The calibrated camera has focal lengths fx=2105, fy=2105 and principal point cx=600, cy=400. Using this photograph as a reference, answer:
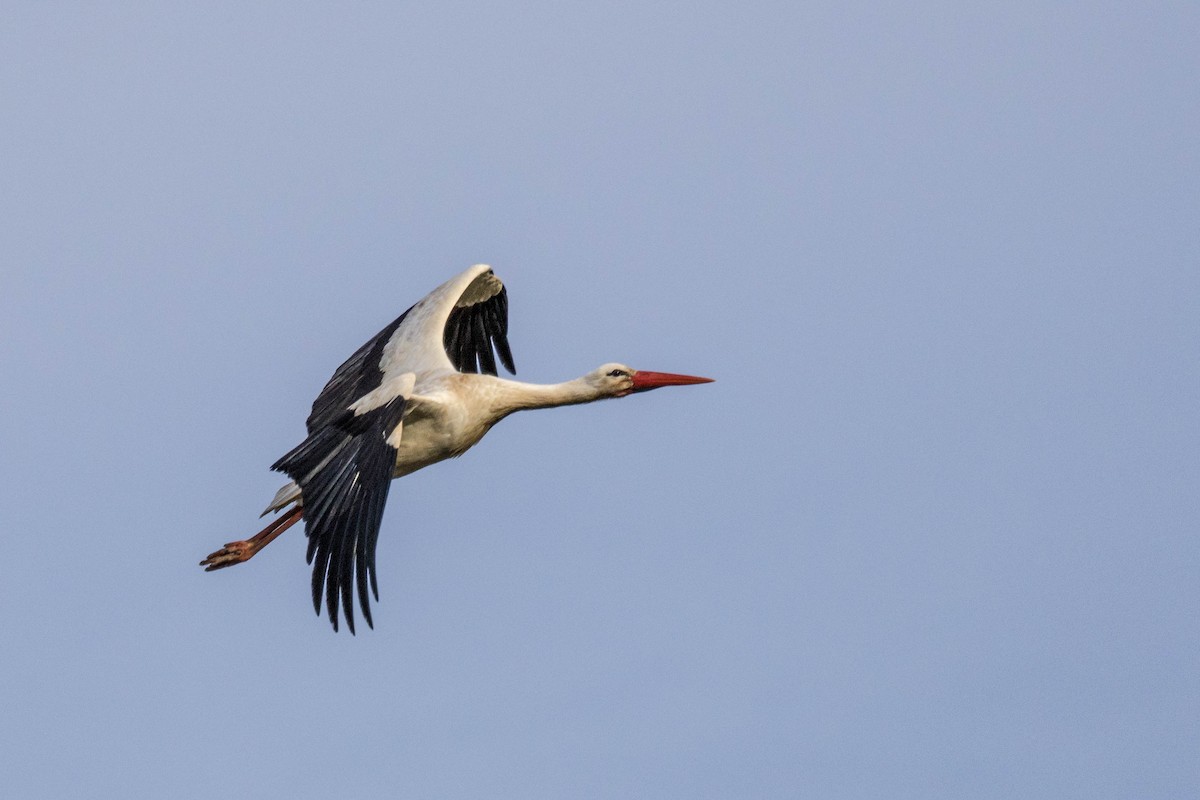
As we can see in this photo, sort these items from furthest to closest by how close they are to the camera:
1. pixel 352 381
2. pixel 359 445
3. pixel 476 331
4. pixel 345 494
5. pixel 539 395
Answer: pixel 476 331
pixel 352 381
pixel 539 395
pixel 359 445
pixel 345 494

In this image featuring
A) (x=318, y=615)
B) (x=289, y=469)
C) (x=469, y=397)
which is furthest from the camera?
(x=469, y=397)

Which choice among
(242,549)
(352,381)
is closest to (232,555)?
(242,549)

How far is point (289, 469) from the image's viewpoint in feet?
46.2

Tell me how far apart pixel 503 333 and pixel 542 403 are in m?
2.24

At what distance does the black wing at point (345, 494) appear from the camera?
43.8 ft

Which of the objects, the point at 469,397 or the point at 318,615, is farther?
the point at 469,397

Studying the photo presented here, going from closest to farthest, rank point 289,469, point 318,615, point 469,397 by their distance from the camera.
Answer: point 318,615
point 289,469
point 469,397

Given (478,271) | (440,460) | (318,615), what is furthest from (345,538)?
(478,271)

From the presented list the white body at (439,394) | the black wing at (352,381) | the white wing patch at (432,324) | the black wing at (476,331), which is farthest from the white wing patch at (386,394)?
the black wing at (476,331)

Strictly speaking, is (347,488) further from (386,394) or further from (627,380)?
(627,380)

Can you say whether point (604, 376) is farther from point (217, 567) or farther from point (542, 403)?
point (217, 567)

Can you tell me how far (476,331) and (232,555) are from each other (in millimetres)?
3189

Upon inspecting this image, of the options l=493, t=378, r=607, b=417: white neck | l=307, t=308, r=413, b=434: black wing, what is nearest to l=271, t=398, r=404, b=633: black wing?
l=307, t=308, r=413, b=434: black wing

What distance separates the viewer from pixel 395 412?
47.2ft
